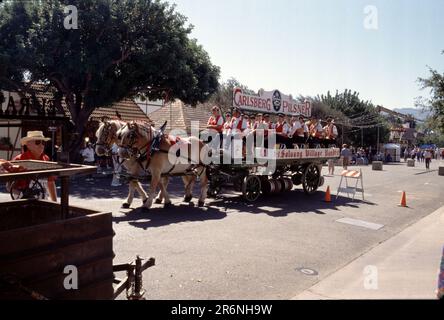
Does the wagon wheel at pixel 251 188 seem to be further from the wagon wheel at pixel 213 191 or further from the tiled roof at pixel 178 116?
the tiled roof at pixel 178 116

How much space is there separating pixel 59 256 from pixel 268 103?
11709 millimetres

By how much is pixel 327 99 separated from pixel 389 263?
46872mm

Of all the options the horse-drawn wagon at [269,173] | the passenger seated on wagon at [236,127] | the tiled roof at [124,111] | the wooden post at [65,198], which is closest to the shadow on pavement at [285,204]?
the horse-drawn wagon at [269,173]

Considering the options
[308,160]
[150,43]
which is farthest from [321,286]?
[150,43]

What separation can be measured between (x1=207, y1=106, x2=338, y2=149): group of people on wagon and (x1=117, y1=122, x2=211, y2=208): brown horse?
3.72ft

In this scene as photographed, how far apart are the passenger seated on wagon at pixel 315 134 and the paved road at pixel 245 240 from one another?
8.51ft

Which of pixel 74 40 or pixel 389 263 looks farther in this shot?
pixel 74 40

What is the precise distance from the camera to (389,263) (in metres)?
6.62

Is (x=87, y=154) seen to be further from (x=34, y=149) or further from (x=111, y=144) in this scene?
(x=34, y=149)

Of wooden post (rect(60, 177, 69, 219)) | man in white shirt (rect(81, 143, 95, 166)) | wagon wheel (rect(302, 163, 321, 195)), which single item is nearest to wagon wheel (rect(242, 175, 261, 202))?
wagon wheel (rect(302, 163, 321, 195))
